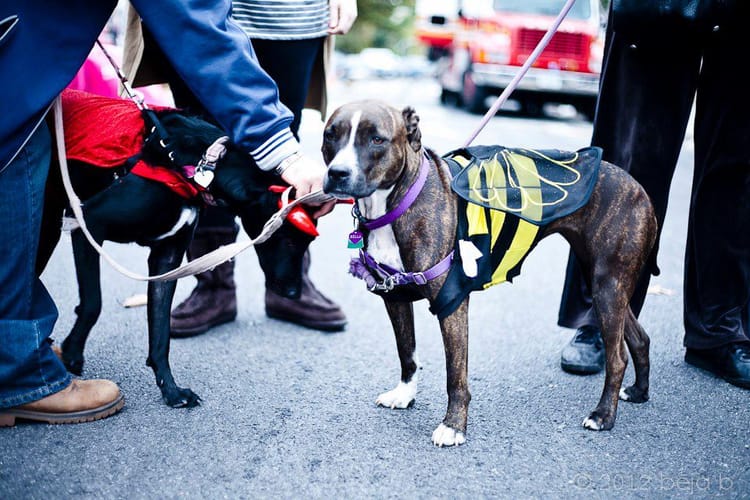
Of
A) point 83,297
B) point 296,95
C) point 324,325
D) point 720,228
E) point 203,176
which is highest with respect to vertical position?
point 296,95

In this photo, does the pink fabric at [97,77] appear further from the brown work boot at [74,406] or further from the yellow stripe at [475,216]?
the yellow stripe at [475,216]

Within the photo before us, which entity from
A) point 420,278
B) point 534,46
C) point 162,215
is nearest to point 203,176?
point 162,215

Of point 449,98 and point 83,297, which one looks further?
point 449,98

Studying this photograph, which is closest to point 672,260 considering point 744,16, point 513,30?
point 744,16

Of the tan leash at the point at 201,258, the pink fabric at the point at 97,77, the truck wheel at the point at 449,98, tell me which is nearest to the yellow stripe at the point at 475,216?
the tan leash at the point at 201,258

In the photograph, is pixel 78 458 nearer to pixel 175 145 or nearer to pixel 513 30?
pixel 175 145

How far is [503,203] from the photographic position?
2.49 meters

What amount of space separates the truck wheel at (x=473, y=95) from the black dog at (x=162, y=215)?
36.9 feet

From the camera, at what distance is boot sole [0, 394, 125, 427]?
2.51m

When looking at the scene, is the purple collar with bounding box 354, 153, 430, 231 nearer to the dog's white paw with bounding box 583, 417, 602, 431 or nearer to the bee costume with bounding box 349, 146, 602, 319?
the bee costume with bounding box 349, 146, 602, 319

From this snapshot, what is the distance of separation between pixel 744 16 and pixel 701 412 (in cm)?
147

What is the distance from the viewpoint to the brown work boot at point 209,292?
11.6ft

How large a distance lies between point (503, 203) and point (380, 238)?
423mm

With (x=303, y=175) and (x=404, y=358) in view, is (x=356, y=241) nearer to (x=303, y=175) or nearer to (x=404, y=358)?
(x=303, y=175)
